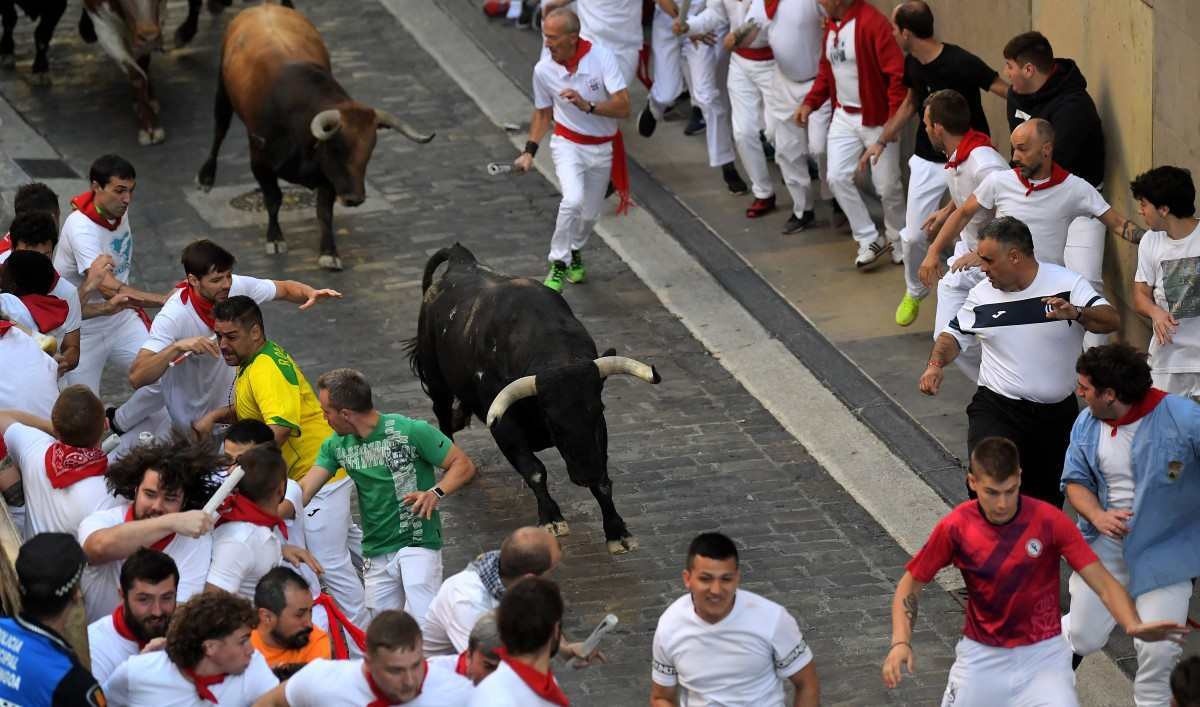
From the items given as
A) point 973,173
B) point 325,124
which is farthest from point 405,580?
point 325,124

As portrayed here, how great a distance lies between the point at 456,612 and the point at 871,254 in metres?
7.70

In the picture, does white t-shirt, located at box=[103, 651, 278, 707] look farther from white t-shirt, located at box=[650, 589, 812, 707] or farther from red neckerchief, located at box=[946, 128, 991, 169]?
red neckerchief, located at box=[946, 128, 991, 169]

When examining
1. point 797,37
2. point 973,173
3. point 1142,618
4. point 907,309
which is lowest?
point 907,309

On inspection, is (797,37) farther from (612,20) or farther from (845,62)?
(612,20)

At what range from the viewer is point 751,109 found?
1502cm

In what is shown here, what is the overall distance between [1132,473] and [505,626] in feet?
9.83

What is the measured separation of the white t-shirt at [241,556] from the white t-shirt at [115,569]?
0.05m

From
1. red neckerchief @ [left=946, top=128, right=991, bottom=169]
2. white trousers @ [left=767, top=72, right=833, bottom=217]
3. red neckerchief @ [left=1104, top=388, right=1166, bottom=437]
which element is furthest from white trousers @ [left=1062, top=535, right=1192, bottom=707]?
white trousers @ [left=767, top=72, right=833, bottom=217]

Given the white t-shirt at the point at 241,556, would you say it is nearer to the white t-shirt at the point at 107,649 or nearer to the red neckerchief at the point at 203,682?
the white t-shirt at the point at 107,649

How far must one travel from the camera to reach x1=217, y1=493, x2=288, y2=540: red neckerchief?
296 inches

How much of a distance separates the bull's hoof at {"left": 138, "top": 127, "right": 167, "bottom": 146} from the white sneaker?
7.09m

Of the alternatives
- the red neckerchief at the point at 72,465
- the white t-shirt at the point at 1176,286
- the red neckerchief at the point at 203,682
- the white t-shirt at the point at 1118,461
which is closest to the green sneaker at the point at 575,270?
the white t-shirt at the point at 1176,286

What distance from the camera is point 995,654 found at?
7.22 meters

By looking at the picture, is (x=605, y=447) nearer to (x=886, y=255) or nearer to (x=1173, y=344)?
(x=1173, y=344)
